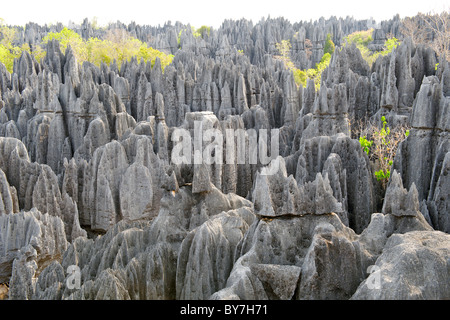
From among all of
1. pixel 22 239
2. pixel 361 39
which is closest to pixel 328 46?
pixel 361 39

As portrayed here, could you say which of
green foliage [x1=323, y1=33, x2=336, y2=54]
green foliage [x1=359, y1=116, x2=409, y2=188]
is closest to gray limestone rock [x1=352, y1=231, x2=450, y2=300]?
green foliage [x1=359, y1=116, x2=409, y2=188]

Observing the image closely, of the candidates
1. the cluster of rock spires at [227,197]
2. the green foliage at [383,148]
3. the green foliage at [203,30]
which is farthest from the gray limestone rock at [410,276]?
the green foliage at [203,30]

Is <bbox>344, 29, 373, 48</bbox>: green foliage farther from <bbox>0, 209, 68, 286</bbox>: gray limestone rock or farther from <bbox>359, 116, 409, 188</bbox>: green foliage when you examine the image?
<bbox>0, 209, 68, 286</bbox>: gray limestone rock

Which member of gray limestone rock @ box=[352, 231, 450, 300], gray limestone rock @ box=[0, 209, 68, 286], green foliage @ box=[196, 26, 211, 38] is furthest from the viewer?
green foliage @ box=[196, 26, 211, 38]

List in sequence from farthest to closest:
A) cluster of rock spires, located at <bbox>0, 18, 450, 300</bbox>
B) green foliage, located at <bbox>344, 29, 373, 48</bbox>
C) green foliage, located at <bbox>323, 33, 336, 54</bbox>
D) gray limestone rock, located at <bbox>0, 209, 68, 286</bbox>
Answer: green foliage, located at <bbox>344, 29, 373, 48</bbox> < green foliage, located at <bbox>323, 33, 336, 54</bbox> < gray limestone rock, located at <bbox>0, 209, 68, 286</bbox> < cluster of rock spires, located at <bbox>0, 18, 450, 300</bbox>

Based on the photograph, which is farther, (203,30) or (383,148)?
(203,30)

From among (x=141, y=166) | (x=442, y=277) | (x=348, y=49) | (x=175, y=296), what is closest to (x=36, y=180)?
(x=141, y=166)

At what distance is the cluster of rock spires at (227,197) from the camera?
6.96m

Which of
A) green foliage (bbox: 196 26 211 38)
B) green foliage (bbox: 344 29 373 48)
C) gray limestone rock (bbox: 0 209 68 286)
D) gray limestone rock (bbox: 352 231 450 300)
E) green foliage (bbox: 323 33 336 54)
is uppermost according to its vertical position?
green foliage (bbox: 196 26 211 38)

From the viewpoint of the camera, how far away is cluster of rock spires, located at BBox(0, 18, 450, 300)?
696 cm

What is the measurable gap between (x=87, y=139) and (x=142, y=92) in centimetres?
828

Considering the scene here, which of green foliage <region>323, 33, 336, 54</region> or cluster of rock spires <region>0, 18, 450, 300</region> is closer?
cluster of rock spires <region>0, 18, 450, 300</region>

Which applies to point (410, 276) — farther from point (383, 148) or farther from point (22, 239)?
point (383, 148)

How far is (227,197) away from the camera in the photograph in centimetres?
1284
